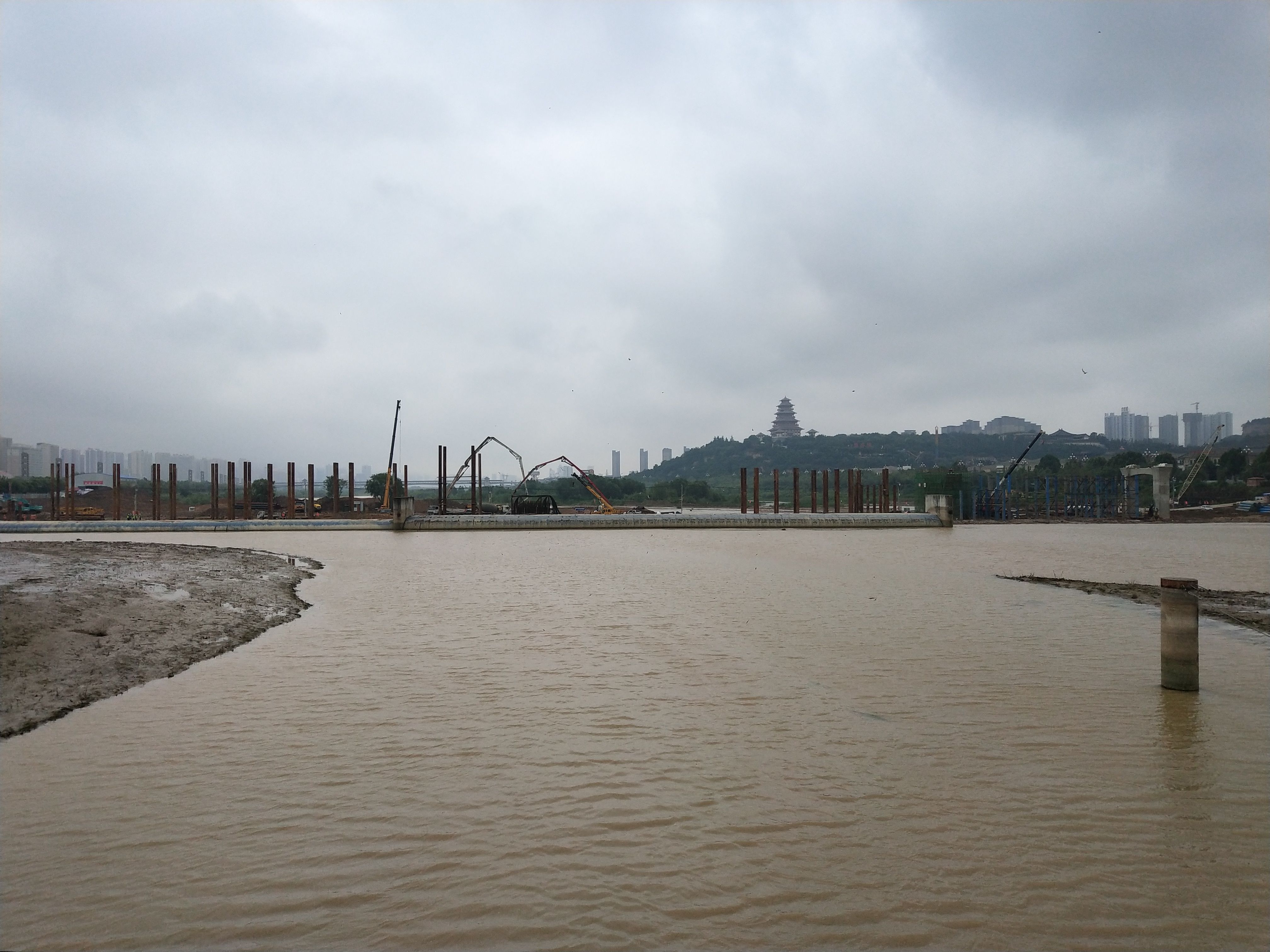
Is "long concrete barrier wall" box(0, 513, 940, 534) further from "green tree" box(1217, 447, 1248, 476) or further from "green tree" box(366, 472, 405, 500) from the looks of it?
"green tree" box(1217, 447, 1248, 476)

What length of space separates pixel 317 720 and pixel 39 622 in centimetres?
492

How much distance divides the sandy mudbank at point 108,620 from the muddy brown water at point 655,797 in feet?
1.62

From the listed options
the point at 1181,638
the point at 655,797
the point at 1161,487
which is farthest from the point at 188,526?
the point at 1161,487

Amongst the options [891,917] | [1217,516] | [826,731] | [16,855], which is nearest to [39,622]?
[16,855]

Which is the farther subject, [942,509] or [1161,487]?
[1161,487]

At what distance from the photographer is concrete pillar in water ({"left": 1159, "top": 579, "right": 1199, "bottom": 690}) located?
8.14 meters

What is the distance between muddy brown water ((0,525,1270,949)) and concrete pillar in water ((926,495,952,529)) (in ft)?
124

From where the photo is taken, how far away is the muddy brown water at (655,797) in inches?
150

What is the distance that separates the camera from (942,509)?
48219 mm

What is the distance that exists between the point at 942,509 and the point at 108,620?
152ft

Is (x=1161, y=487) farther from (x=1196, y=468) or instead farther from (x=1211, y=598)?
(x=1211, y=598)

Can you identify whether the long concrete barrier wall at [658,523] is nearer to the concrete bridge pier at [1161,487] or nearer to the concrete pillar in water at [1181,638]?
the concrete bridge pier at [1161,487]

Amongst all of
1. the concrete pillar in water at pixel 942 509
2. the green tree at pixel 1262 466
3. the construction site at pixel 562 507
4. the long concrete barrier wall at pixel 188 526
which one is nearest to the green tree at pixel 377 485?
the construction site at pixel 562 507

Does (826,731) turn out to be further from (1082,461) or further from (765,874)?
(1082,461)
